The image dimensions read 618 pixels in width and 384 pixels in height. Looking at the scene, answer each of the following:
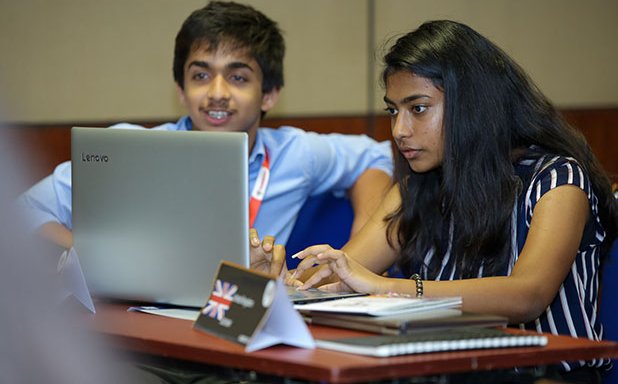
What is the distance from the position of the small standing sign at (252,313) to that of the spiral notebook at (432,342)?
0.05 meters

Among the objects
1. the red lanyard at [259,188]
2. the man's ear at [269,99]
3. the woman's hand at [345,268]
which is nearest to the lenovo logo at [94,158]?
the woman's hand at [345,268]

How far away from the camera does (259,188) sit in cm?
281

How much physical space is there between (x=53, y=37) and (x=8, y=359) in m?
3.16

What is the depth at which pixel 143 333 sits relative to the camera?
1.51m

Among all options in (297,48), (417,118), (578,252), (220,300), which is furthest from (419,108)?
(297,48)

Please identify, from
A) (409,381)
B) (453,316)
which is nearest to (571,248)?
(453,316)

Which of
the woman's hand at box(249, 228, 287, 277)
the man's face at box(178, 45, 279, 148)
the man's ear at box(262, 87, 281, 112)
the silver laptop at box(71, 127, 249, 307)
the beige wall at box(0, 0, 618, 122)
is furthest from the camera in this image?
the beige wall at box(0, 0, 618, 122)

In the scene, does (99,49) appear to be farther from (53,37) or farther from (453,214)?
(453,214)

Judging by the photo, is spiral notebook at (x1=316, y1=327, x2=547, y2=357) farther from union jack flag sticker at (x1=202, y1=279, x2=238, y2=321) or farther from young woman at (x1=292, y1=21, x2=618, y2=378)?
young woman at (x1=292, y1=21, x2=618, y2=378)

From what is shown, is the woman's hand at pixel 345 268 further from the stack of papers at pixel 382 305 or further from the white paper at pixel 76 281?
the white paper at pixel 76 281

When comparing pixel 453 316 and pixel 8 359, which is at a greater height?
pixel 8 359

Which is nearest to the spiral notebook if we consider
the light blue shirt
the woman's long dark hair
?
the woman's long dark hair

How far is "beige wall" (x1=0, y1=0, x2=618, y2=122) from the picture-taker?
360cm

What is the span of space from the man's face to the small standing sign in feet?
4.63
